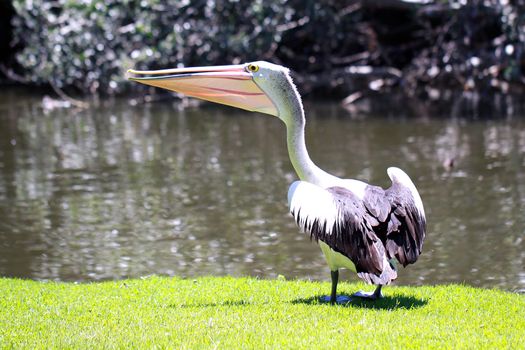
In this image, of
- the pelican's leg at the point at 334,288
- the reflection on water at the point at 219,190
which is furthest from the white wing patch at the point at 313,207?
the reflection on water at the point at 219,190

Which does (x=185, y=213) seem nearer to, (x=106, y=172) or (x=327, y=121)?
(x=106, y=172)

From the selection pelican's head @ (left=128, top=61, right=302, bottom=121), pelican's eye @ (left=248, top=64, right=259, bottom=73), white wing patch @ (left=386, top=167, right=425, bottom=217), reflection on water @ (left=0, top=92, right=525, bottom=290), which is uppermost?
pelican's eye @ (left=248, top=64, right=259, bottom=73)

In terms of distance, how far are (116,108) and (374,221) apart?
14.0 meters

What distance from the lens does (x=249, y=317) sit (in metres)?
5.34

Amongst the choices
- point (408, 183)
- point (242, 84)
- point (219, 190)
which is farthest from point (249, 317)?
point (219, 190)

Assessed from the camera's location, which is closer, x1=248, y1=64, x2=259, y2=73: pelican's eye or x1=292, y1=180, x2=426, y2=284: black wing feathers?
x1=292, y1=180, x2=426, y2=284: black wing feathers

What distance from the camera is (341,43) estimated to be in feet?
67.9

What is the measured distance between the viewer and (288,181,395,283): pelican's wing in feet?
17.7

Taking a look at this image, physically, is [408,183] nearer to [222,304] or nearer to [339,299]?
[339,299]

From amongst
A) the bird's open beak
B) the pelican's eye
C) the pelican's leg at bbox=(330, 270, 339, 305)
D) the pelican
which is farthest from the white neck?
the pelican's leg at bbox=(330, 270, 339, 305)

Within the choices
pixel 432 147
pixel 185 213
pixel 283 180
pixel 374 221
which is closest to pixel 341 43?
pixel 432 147

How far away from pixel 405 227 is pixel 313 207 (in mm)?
639

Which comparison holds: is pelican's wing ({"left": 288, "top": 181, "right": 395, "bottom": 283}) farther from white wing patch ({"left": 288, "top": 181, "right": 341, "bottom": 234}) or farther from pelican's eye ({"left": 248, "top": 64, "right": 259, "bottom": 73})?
pelican's eye ({"left": 248, "top": 64, "right": 259, "bottom": 73})

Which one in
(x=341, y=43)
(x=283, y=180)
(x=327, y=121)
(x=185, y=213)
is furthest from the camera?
(x=341, y=43)
